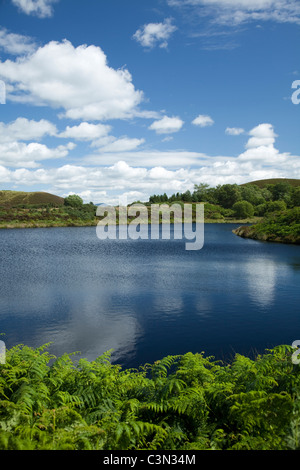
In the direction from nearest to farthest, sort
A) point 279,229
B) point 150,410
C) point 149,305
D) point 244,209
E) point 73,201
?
point 150,410 < point 149,305 < point 279,229 < point 244,209 < point 73,201

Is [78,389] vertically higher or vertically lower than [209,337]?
higher

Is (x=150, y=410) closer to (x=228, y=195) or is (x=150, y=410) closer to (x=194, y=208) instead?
(x=194, y=208)

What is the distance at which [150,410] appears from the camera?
7754mm

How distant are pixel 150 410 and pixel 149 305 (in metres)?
16.8

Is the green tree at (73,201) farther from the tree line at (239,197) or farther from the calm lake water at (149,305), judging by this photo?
the calm lake water at (149,305)

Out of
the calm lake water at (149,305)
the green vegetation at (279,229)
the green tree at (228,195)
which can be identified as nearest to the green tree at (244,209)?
the green tree at (228,195)

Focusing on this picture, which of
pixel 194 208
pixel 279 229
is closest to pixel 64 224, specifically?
pixel 194 208

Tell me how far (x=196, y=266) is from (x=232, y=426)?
32998 millimetres

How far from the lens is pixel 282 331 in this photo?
1917cm

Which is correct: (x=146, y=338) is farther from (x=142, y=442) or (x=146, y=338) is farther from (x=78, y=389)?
(x=142, y=442)

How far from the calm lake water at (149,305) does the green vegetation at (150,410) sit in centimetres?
633

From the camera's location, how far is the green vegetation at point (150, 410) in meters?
6.01
